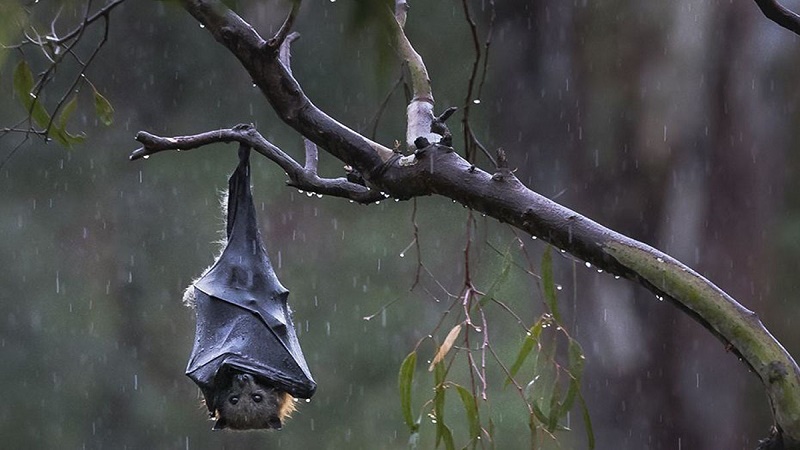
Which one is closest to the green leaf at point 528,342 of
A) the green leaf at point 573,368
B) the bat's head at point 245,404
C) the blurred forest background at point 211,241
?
the green leaf at point 573,368

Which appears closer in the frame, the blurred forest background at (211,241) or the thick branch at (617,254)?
the thick branch at (617,254)

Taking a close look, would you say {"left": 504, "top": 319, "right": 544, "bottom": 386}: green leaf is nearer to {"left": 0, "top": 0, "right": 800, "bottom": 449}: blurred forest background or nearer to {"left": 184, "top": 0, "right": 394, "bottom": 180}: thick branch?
{"left": 184, "top": 0, "right": 394, "bottom": 180}: thick branch

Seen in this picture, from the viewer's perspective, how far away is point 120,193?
507 centimetres

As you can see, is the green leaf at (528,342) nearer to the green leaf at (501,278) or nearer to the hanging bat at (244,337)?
the green leaf at (501,278)

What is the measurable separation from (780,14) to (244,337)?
0.75 metres

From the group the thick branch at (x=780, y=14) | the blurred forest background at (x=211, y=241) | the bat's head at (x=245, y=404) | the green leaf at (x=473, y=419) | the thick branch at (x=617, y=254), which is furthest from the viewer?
the blurred forest background at (x=211, y=241)

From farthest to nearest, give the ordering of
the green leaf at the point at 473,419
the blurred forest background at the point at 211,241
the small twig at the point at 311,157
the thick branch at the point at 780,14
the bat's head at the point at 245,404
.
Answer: the blurred forest background at the point at 211,241, the bat's head at the point at 245,404, the small twig at the point at 311,157, the green leaf at the point at 473,419, the thick branch at the point at 780,14

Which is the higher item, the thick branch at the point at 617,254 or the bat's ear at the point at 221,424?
the thick branch at the point at 617,254

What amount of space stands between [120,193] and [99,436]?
108cm

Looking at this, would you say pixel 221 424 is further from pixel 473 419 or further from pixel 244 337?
pixel 473 419

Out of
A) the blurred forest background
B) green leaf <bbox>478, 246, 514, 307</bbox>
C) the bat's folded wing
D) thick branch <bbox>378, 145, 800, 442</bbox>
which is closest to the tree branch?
thick branch <bbox>378, 145, 800, 442</bbox>

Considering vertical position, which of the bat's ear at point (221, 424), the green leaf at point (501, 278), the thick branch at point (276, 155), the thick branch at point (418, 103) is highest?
the thick branch at point (418, 103)

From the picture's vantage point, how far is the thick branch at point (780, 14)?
98 cm

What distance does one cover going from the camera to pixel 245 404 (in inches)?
53.4
